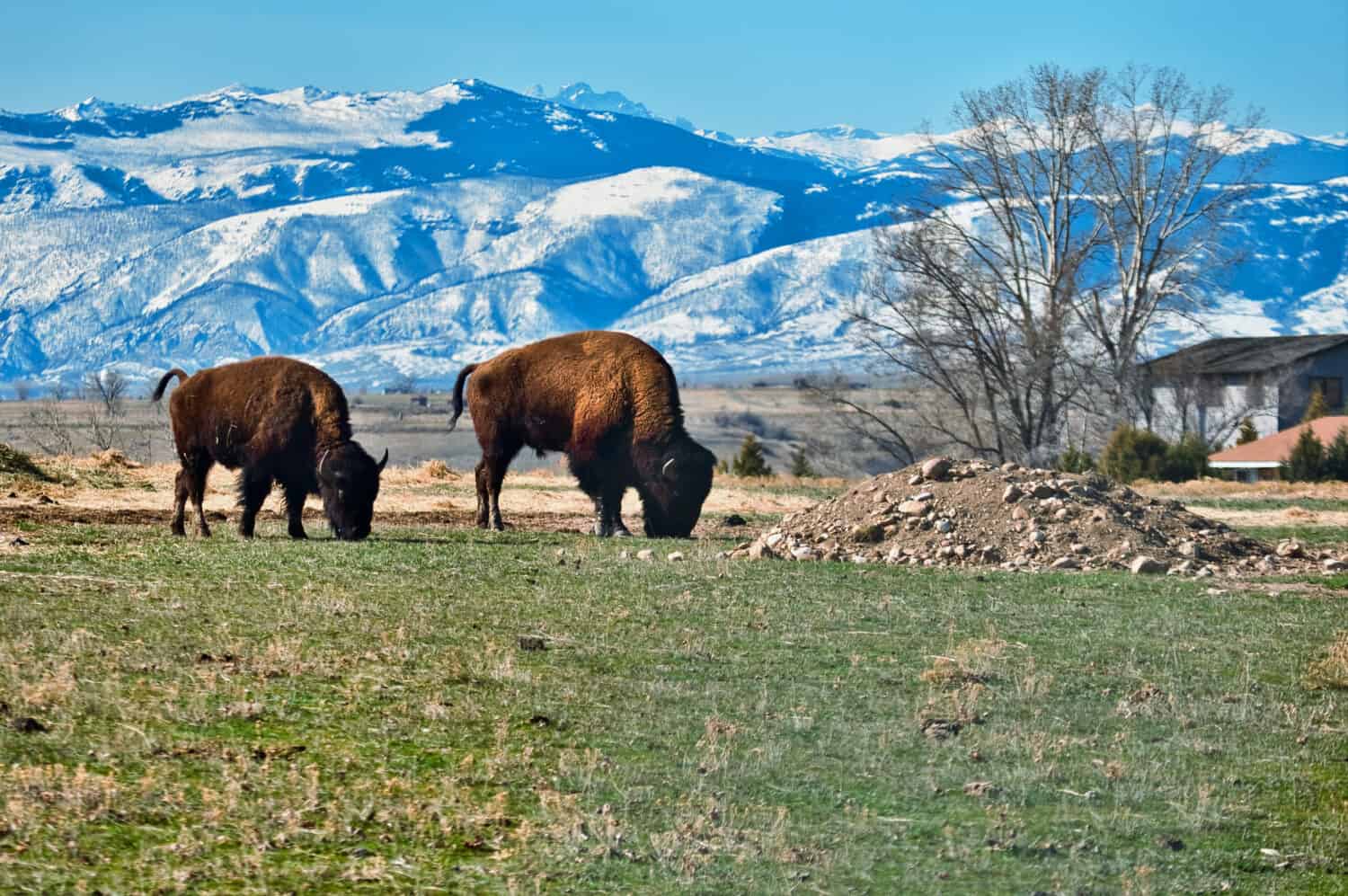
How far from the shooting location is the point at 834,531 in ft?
75.0

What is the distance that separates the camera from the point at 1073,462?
52.5 meters

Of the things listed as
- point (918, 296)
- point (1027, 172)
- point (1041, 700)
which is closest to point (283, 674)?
point (1041, 700)

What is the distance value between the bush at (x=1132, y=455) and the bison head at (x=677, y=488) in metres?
30.9

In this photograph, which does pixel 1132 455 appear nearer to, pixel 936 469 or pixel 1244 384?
pixel 936 469

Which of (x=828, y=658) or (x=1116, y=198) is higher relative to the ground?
(x=1116, y=198)

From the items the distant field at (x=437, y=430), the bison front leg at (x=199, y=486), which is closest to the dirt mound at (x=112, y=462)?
the bison front leg at (x=199, y=486)

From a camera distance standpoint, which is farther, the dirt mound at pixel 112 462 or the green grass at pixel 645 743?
the dirt mound at pixel 112 462

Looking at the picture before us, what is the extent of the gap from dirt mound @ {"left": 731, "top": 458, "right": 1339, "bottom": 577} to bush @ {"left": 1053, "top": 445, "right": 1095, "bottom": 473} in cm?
2757

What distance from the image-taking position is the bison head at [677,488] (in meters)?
24.8

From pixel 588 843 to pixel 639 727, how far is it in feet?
7.83

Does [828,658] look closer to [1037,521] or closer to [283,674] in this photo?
[283,674]

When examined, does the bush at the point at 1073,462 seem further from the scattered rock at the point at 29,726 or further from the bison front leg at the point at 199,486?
the scattered rock at the point at 29,726

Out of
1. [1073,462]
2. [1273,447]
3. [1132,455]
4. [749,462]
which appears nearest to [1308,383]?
[1273,447]

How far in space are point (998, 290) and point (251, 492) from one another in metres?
38.7
